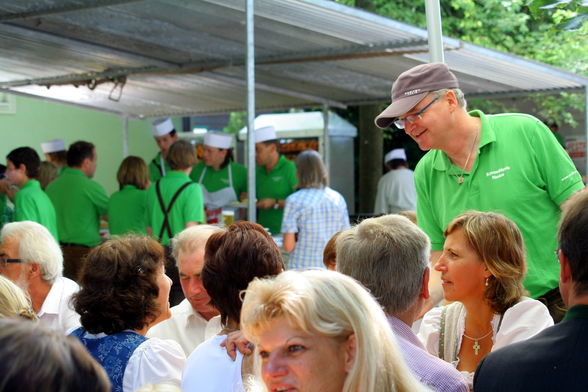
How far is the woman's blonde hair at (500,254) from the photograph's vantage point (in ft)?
11.3

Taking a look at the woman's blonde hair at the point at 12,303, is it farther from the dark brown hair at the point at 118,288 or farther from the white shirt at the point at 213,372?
A: the white shirt at the point at 213,372

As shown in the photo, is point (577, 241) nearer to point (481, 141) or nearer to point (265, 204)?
point (481, 141)

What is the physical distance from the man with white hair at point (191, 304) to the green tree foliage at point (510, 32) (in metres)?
11.8

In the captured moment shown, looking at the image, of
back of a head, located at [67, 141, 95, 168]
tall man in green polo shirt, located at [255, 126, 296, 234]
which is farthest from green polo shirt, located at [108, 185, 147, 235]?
tall man in green polo shirt, located at [255, 126, 296, 234]

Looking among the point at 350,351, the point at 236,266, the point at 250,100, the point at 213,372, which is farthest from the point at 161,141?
the point at 350,351

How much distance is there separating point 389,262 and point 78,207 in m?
5.88

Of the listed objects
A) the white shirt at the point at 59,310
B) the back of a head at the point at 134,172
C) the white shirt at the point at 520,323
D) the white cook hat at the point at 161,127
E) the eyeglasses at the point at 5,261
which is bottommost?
the white shirt at the point at 59,310

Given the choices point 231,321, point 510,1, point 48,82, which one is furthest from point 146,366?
point 510,1

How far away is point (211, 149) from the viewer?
9.00 metres

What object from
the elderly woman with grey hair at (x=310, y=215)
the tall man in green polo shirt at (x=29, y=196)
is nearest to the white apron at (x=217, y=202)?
the elderly woman with grey hair at (x=310, y=215)

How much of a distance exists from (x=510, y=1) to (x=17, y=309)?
46.8 feet

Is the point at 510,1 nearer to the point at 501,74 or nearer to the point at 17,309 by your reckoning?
the point at 501,74

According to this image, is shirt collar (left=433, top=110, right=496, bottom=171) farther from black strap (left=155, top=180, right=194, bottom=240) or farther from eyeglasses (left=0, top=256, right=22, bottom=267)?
black strap (left=155, top=180, right=194, bottom=240)

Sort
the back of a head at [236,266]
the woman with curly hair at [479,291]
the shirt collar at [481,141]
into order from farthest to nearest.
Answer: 1. the shirt collar at [481,141]
2. the woman with curly hair at [479,291]
3. the back of a head at [236,266]
